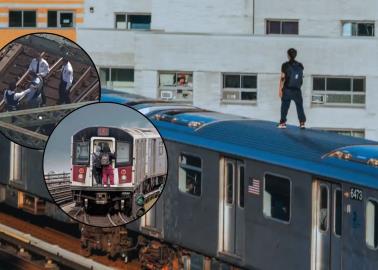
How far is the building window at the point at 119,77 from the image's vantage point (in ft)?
109

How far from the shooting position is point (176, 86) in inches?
1246

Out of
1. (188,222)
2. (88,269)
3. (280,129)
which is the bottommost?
(88,269)

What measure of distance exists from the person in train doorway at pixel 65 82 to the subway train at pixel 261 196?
5.87 meters

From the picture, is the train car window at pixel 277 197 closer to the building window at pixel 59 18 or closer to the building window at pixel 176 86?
the building window at pixel 176 86

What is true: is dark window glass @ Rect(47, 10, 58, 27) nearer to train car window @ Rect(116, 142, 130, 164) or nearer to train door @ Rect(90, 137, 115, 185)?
train car window @ Rect(116, 142, 130, 164)

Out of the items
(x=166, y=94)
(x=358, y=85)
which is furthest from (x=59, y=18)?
(x=358, y=85)

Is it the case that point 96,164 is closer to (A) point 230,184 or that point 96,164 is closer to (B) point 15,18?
(A) point 230,184

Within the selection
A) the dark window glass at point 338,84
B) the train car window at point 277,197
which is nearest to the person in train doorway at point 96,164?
the train car window at point 277,197

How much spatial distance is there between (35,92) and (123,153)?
24.9 inches

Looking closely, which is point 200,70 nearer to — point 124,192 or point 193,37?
point 193,37

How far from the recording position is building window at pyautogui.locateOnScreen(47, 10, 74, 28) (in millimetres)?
36406

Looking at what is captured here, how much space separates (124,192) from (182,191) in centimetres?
875

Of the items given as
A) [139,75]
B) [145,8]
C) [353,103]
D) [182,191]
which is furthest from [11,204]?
[145,8]

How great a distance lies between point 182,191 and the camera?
1407 cm
